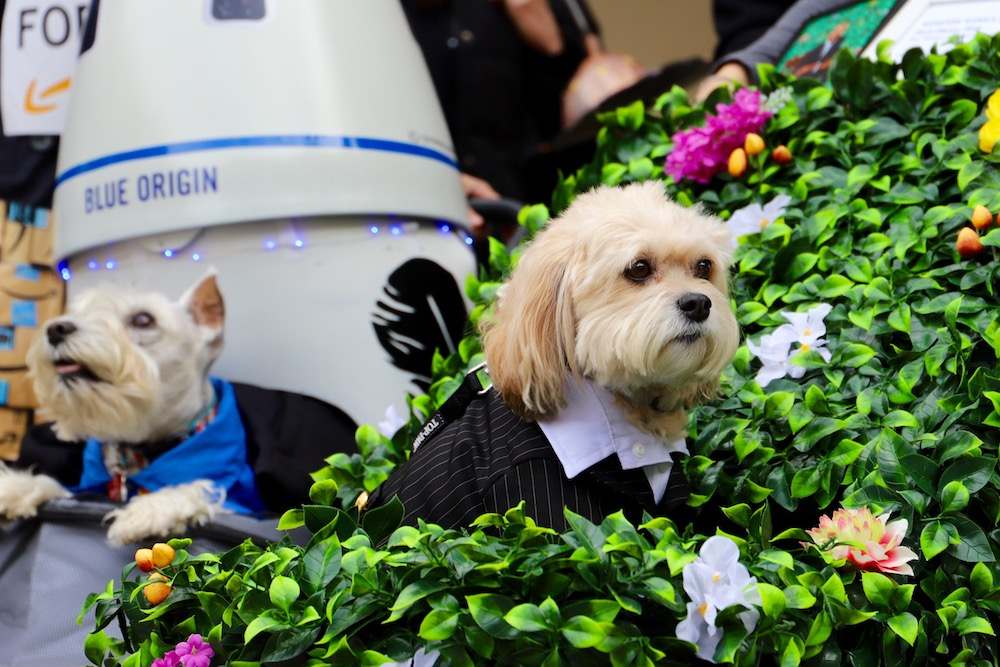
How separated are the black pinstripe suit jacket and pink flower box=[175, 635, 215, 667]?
427 millimetres

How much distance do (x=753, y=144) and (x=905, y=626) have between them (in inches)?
51.0

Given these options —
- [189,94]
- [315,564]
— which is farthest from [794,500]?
[189,94]

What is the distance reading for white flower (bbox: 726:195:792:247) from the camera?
2535mm

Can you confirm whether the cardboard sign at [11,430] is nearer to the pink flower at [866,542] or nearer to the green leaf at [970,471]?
the pink flower at [866,542]

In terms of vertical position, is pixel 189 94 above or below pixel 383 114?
above

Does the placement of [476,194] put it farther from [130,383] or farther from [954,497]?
[954,497]

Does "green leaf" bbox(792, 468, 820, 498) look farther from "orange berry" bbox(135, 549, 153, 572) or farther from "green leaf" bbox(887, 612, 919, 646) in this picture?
"orange berry" bbox(135, 549, 153, 572)

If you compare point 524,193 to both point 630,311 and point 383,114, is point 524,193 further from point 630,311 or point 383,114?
point 630,311

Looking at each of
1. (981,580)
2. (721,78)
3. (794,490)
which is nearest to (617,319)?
(794,490)

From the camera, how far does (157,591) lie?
5.82 feet

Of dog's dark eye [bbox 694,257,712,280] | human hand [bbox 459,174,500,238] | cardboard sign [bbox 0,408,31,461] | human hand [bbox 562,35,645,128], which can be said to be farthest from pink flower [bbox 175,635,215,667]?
human hand [bbox 562,35,645,128]

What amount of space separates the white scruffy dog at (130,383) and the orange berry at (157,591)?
695mm

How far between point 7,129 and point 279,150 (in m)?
1.01

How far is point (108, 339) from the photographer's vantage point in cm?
265
